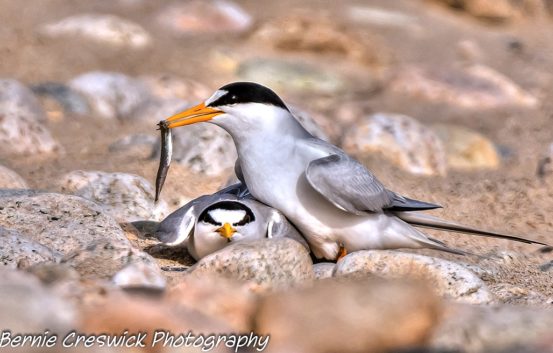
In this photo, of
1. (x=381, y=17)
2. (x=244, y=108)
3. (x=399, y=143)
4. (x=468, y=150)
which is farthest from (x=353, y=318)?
(x=381, y=17)

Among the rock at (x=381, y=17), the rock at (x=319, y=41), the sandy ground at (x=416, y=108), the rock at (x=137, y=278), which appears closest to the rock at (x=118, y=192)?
the sandy ground at (x=416, y=108)

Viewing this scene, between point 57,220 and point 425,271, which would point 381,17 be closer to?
point 57,220

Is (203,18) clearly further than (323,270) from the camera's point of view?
Yes

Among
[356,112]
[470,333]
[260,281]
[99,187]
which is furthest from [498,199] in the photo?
[470,333]

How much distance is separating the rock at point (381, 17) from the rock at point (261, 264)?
626cm

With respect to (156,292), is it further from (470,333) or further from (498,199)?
(498,199)

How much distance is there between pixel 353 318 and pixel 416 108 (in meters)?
5.71

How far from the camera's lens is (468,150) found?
722 centimetres

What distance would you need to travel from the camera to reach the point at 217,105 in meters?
4.46

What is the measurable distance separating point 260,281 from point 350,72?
558 centimetres

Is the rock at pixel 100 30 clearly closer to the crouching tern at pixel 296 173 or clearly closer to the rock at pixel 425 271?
the crouching tern at pixel 296 173

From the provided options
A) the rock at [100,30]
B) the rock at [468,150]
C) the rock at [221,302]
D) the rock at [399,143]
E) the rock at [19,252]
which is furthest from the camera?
the rock at [100,30]

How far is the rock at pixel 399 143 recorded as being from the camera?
6.59m

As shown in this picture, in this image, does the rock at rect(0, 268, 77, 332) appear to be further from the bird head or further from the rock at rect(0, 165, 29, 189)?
the rock at rect(0, 165, 29, 189)
